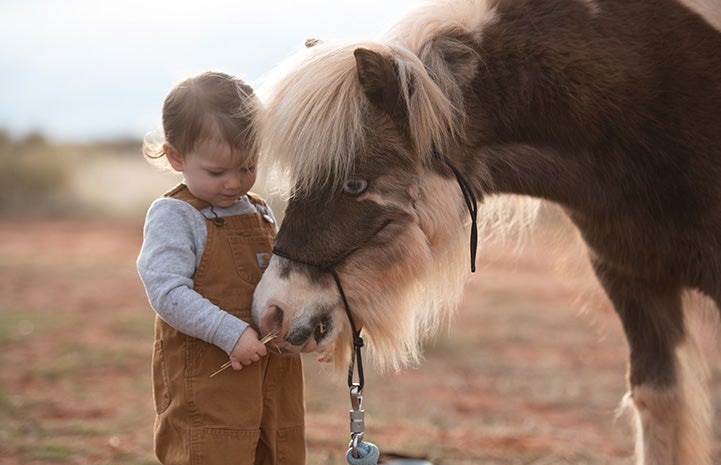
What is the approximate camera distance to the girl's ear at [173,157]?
2.45 metres

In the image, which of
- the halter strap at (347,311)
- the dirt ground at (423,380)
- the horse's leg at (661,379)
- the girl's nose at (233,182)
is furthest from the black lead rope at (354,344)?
the horse's leg at (661,379)

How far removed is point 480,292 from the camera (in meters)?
11.1

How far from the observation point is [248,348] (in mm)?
2316

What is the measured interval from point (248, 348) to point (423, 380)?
187 inches

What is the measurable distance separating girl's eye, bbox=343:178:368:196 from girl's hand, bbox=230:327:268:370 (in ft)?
1.71

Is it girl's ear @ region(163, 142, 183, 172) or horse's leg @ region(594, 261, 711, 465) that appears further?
horse's leg @ region(594, 261, 711, 465)

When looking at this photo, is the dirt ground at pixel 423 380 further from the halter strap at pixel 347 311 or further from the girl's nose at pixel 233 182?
the girl's nose at pixel 233 182

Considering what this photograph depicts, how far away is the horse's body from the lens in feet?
7.75

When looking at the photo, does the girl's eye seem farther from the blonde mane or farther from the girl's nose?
the girl's nose

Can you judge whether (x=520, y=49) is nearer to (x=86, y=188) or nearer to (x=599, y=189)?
(x=599, y=189)

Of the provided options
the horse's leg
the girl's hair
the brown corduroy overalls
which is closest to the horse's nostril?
the brown corduroy overalls

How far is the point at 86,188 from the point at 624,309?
1942 cm

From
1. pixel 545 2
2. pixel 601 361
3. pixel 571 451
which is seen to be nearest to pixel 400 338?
pixel 545 2

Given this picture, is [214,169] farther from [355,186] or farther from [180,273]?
[355,186]
